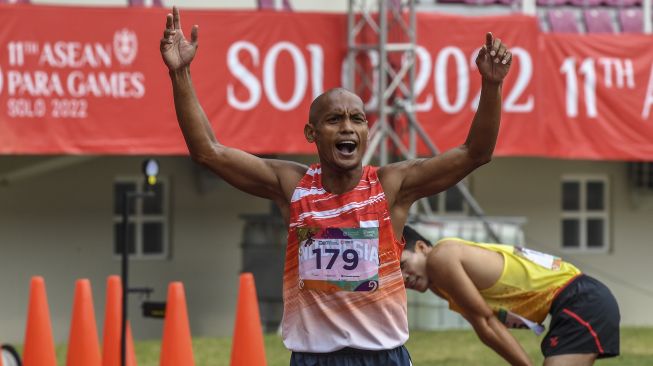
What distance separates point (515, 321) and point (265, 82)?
9.30 m

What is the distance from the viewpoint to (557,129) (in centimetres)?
1758

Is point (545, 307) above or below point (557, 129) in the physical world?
below

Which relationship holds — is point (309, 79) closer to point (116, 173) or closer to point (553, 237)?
point (116, 173)

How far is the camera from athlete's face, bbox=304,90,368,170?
530 centimetres

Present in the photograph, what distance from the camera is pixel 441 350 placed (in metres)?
13.9

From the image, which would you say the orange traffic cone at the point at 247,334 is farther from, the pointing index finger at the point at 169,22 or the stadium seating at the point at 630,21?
the stadium seating at the point at 630,21

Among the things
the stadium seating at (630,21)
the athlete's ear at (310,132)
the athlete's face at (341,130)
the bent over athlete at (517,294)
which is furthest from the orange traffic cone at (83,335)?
the stadium seating at (630,21)

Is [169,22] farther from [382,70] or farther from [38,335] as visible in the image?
[382,70]

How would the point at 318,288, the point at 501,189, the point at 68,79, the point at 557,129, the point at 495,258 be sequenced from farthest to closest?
the point at 501,189
the point at 557,129
the point at 68,79
the point at 495,258
the point at 318,288

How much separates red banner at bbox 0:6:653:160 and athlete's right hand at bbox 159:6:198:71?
34.5 feet

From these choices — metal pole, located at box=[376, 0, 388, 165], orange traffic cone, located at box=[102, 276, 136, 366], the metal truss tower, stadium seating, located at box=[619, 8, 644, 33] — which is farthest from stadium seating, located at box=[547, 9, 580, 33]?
orange traffic cone, located at box=[102, 276, 136, 366]

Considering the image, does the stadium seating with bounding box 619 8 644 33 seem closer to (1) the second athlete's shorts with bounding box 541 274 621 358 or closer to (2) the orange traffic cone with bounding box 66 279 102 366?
(2) the orange traffic cone with bounding box 66 279 102 366

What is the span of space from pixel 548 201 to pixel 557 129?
2183mm

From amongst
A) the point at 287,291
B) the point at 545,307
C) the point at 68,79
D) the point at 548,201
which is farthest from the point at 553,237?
the point at 287,291
